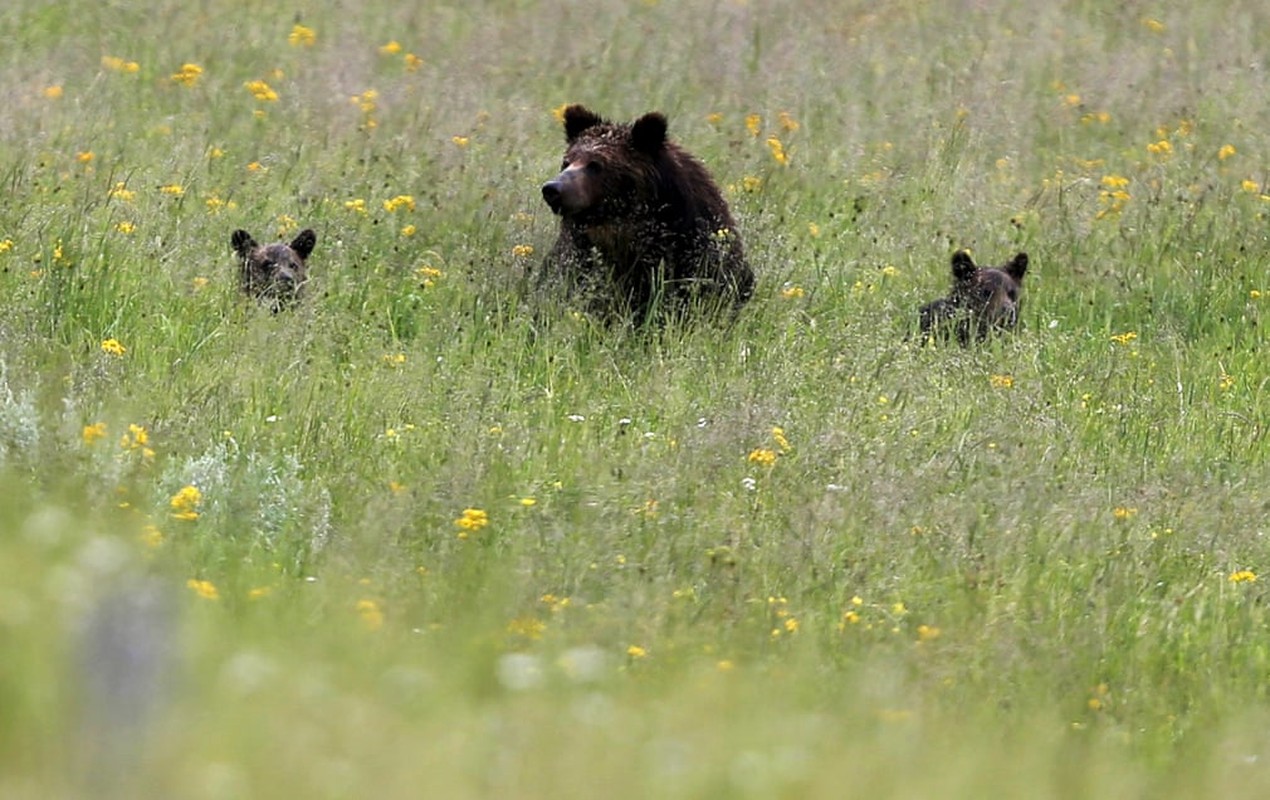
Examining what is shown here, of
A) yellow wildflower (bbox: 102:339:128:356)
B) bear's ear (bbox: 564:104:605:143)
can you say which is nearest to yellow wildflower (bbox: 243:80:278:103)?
bear's ear (bbox: 564:104:605:143)

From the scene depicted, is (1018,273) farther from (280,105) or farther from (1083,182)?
(280,105)

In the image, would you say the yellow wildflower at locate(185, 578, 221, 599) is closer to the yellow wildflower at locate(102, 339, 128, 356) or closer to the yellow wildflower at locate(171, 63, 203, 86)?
the yellow wildflower at locate(102, 339, 128, 356)

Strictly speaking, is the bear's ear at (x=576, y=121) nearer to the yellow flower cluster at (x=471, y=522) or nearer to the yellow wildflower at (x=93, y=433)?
the yellow flower cluster at (x=471, y=522)

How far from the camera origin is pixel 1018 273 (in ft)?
33.9

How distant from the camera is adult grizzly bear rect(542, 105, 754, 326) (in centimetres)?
934

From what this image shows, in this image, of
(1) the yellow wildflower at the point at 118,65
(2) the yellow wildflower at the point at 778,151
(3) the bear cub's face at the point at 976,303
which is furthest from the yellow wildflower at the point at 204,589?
(1) the yellow wildflower at the point at 118,65

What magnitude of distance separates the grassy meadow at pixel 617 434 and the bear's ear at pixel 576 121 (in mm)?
557

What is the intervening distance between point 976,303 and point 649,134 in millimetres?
1749

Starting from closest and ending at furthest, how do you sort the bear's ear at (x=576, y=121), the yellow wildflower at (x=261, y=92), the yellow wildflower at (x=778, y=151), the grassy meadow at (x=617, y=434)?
the grassy meadow at (x=617, y=434), the bear's ear at (x=576, y=121), the yellow wildflower at (x=778, y=151), the yellow wildflower at (x=261, y=92)

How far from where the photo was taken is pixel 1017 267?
1031cm

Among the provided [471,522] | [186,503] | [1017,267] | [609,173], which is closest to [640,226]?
[609,173]

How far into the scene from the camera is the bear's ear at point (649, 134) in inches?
378

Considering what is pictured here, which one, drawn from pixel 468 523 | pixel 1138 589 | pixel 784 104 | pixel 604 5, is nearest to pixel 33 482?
pixel 468 523

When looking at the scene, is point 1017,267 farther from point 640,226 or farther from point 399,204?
point 399,204
